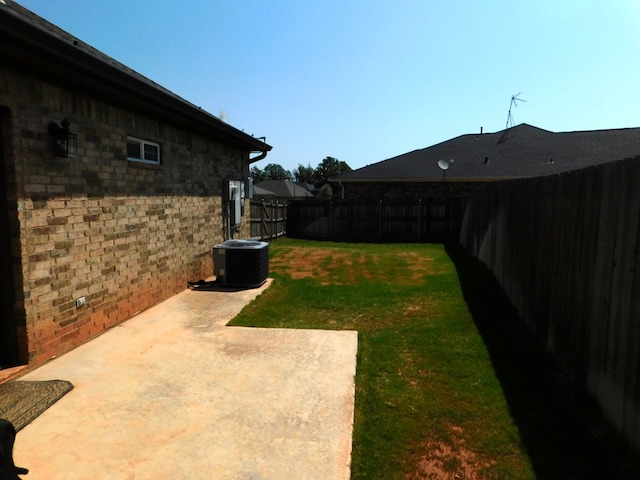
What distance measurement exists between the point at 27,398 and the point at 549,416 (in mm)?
4409

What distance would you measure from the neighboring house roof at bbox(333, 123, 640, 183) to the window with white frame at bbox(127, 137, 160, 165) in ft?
48.7

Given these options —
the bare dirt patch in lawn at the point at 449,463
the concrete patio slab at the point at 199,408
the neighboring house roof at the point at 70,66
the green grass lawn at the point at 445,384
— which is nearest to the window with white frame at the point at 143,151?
the neighboring house roof at the point at 70,66

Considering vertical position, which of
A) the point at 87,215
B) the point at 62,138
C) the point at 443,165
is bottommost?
the point at 87,215

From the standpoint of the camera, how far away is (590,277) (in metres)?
3.51

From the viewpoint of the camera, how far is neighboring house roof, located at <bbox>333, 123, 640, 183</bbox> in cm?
1959

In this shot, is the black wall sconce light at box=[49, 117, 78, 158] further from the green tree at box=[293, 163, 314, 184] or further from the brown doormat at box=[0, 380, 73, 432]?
the green tree at box=[293, 163, 314, 184]

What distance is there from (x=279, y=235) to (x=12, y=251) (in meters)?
14.1

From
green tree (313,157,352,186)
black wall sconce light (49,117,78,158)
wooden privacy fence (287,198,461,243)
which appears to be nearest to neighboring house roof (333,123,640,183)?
wooden privacy fence (287,198,461,243)

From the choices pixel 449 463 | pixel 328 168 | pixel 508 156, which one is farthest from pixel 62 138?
pixel 328 168

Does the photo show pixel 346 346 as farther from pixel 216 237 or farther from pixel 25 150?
pixel 216 237

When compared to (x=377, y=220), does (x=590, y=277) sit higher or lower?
Result: higher

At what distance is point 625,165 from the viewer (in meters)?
2.96

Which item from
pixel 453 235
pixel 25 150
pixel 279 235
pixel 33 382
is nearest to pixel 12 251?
pixel 25 150

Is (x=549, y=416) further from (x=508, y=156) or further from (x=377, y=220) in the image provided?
(x=508, y=156)
